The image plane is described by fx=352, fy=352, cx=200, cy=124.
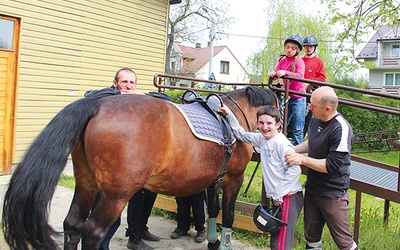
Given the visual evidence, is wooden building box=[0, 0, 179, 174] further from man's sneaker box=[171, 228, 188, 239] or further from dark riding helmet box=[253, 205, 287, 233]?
dark riding helmet box=[253, 205, 287, 233]

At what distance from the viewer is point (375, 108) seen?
3.58 meters

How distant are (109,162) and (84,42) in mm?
6280

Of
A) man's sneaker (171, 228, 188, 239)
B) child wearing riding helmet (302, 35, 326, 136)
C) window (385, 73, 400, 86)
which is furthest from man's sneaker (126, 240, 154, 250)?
window (385, 73, 400, 86)

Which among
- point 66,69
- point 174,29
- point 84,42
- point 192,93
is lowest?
point 192,93

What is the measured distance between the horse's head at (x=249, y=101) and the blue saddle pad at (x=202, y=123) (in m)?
0.60

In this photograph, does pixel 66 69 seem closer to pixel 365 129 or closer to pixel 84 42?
pixel 84 42

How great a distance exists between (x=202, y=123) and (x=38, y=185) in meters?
1.43

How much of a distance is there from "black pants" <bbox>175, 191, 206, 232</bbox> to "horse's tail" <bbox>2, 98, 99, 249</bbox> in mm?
2102

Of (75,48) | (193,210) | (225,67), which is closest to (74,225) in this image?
(193,210)

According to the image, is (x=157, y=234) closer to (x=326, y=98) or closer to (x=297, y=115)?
(x=297, y=115)

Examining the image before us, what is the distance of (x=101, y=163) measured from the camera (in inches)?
105

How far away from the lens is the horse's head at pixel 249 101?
13.2ft

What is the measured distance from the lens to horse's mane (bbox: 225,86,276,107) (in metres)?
4.15

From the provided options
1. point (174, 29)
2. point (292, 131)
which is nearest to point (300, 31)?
point (174, 29)
